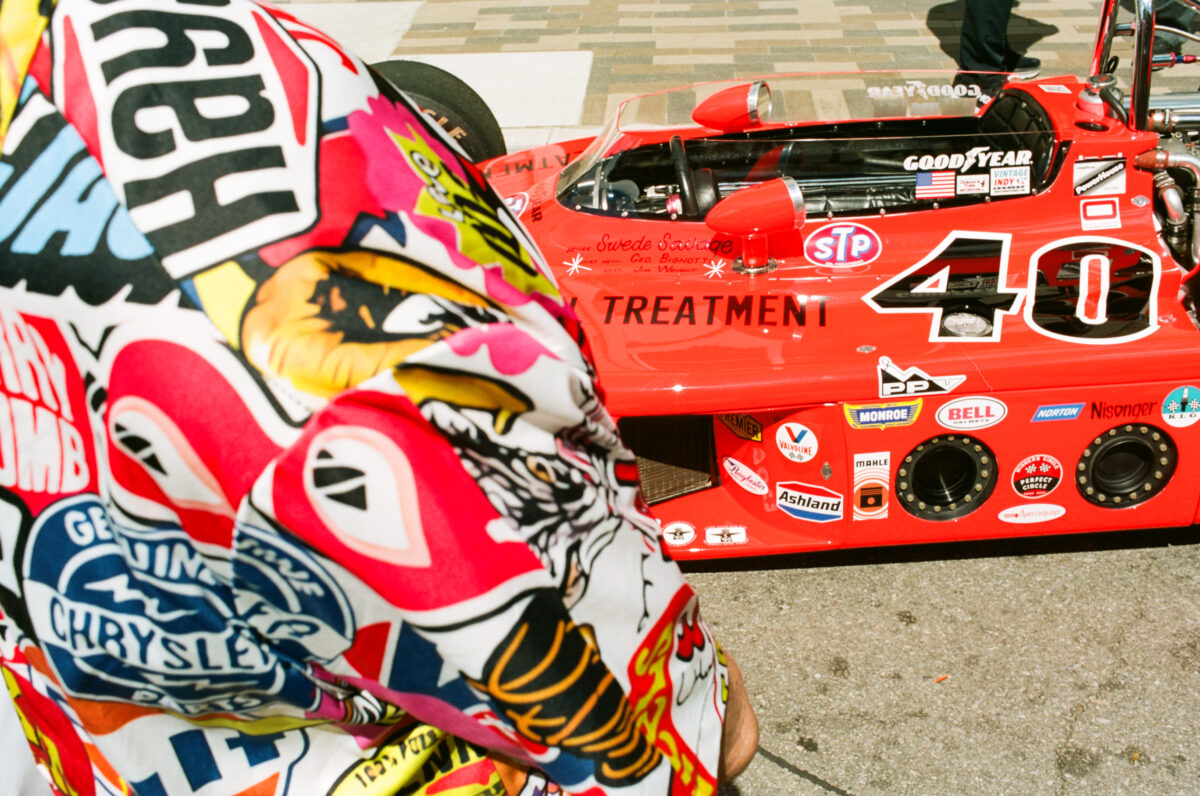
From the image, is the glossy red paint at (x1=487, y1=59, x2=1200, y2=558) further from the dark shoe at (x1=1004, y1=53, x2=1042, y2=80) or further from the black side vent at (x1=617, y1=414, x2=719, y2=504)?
the dark shoe at (x1=1004, y1=53, x2=1042, y2=80)

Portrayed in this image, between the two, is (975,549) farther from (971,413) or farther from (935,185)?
(935,185)

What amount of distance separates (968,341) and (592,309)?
0.98 meters

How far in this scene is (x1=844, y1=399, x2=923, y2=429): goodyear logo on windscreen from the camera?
2.41 metres

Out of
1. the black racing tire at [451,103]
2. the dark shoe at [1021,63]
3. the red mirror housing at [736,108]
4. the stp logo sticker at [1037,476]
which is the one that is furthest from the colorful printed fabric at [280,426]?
the dark shoe at [1021,63]

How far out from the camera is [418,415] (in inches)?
25.1

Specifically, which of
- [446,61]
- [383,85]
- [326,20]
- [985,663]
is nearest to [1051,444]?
[985,663]

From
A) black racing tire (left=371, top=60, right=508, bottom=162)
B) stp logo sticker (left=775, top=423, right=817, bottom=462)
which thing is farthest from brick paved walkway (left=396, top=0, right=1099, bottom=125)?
stp logo sticker (left=775, top=423, right=817, bottom=462)

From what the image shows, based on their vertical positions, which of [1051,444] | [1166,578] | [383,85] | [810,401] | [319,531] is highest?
[383,85]

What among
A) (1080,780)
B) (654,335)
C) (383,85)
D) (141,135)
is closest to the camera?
(141,135)

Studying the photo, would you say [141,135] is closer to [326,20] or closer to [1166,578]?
[1166,578]

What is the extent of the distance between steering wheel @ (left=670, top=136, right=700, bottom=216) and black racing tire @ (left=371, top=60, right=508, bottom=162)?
1.29 m

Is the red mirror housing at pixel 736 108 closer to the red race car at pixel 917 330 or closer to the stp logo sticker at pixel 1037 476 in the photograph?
the red race car at pixel 917 330

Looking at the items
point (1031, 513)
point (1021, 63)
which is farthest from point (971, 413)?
point (1021, 63)

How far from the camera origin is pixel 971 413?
2.41 m
